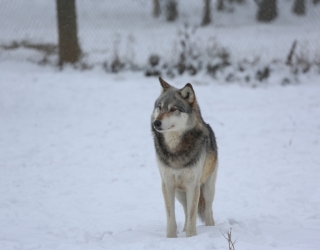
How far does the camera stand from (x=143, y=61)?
12.5 m

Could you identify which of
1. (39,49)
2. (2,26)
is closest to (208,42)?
(39,49)

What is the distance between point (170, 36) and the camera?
44.3 ft

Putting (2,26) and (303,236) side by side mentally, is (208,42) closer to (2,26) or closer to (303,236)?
(2,26)

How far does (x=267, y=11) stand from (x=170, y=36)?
13.5 feet

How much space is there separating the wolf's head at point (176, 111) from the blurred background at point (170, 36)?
7278 mm

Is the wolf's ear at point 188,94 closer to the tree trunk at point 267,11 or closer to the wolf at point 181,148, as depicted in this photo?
the wolf at point 181,148

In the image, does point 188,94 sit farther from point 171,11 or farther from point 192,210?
point 171,11

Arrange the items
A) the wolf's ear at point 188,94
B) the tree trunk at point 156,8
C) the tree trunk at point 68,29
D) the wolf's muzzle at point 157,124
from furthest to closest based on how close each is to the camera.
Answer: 1. the tree trunk at point 156,8
2. the tree trunk at point 68,29
3. the wolf's ear at point 188,94
4. the wolf's muzzle at point 157,124

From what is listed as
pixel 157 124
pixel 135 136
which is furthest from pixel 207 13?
pixel 157 124

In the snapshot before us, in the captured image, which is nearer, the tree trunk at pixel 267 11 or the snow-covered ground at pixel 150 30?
the snow-covered ground at pixel 150 30

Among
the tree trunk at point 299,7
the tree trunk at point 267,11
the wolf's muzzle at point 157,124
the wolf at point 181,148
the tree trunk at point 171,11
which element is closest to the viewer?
the wolf's muzzle at point 157,124

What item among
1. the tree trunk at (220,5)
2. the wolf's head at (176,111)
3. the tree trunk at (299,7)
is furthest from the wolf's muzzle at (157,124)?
the tree trunk at (220,5)

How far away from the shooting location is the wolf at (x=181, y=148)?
4.51m

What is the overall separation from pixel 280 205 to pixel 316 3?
12.1 m
